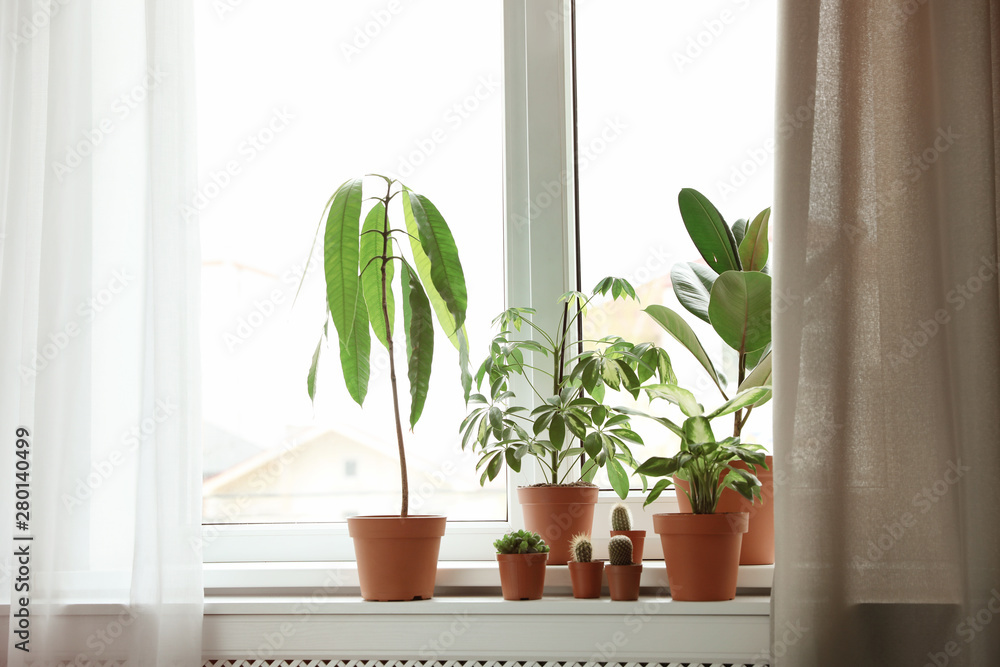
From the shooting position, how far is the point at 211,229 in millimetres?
1726

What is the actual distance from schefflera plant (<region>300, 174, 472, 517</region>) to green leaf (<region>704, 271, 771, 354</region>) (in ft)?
1.38

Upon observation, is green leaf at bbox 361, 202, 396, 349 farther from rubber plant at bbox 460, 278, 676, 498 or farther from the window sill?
the window sill

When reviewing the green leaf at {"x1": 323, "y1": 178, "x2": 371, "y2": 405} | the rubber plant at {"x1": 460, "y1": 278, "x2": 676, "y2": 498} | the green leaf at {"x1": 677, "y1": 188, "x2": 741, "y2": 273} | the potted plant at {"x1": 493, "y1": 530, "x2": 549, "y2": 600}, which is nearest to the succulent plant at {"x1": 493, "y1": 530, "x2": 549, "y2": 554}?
the potted plant at {"x1": 493, "y1": 530, "x2": 549, "y2": 600}

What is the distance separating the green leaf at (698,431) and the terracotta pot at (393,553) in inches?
17.8

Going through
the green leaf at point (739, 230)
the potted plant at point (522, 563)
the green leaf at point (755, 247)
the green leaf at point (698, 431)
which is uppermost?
the green leaf at point (739, 230)

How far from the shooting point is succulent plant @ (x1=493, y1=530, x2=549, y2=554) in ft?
4.32

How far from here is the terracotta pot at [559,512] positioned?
1.38m

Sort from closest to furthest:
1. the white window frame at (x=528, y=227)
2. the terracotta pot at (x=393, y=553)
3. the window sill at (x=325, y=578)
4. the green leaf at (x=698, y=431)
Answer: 1. the green leaf at (x=698, y=431)
2. the terracotta pot at (x=393, y=553)
3. the window sill at (x=325, y=578)
4. the white window frame at (x=528, y=227)

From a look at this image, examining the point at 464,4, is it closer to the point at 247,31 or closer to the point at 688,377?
the point at 247,31

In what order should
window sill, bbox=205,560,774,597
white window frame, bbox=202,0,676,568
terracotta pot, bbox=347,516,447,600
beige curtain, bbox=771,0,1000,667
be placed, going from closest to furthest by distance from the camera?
1. beige curtain, bbox=771,0,1000,667
2. terracotta pot, bbox=347,516,447,600
3. window sill, bbox=205,560,774,597
4. white window frame, bbox=202,0,676,568

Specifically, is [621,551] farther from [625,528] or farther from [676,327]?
[676,327]

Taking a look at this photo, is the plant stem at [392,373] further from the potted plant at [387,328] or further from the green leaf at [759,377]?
the green leaf at [759,377]

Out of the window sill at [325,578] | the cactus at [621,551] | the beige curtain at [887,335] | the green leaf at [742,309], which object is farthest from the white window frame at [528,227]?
the beige curtain at [887,335]

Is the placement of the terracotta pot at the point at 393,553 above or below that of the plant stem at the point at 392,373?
below
